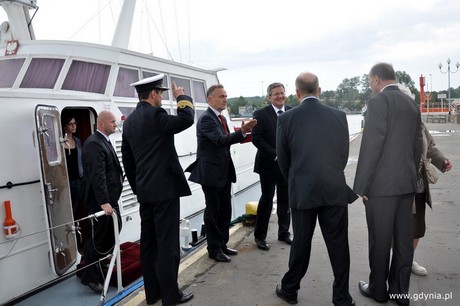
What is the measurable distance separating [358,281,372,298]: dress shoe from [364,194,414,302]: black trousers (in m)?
0.10

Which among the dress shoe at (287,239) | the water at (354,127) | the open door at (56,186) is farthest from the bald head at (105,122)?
the water at (354,127)

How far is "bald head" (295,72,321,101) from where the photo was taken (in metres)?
3.18

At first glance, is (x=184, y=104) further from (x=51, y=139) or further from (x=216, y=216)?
(x=51, y=139)

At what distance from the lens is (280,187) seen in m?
4.71

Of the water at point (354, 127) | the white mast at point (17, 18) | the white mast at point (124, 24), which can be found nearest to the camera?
the white mast at point (17, 18)

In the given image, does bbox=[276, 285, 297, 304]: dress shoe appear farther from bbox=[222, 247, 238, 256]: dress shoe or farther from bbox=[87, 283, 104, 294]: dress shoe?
bbox=[87, 283, 104, 294]: dress shoe

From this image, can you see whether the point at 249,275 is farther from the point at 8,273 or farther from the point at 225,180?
the point at 8,273

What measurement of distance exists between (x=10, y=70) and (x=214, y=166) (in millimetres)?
3851

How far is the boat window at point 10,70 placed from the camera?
573 cm

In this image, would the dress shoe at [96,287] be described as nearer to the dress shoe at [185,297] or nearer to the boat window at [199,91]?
the dress shoe at [185,297]

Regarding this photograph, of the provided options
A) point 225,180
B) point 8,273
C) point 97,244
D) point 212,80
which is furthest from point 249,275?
point 212,80

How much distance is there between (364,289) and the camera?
11.1ft

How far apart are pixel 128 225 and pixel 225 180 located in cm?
210

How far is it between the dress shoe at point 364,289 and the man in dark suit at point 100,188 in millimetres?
2509
